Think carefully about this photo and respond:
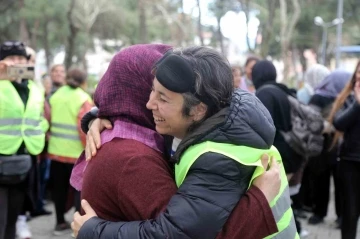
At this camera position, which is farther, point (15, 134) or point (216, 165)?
point (15, 134)

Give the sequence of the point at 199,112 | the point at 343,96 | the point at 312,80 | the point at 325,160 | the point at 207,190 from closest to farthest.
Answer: the point at 207,190
the point at 199,112
the point at 343,96
the point at 325,160
the point at 312,80

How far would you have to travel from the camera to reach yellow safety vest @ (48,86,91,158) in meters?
6.43

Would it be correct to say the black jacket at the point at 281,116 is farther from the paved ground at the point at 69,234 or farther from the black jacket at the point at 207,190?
the black jacket at the point at 207,190

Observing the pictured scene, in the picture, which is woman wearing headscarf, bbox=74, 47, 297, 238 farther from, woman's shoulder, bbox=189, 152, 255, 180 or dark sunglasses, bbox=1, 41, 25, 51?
dark sunglasses, bbox=1, 41, 25, 51

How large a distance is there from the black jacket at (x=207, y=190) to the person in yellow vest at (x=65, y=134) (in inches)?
183

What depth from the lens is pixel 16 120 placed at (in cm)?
466

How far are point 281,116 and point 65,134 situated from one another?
250cm

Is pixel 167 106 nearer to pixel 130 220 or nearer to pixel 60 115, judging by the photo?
pixel 130 220

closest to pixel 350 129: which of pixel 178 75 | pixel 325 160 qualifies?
pixel 325 160

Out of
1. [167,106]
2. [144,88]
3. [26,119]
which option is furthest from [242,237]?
[26,119]

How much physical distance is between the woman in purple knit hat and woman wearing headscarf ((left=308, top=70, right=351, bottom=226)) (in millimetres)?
4038

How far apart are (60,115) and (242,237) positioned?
4.94 m

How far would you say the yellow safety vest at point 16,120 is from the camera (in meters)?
4.59

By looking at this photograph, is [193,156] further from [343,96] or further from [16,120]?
[343,96]
